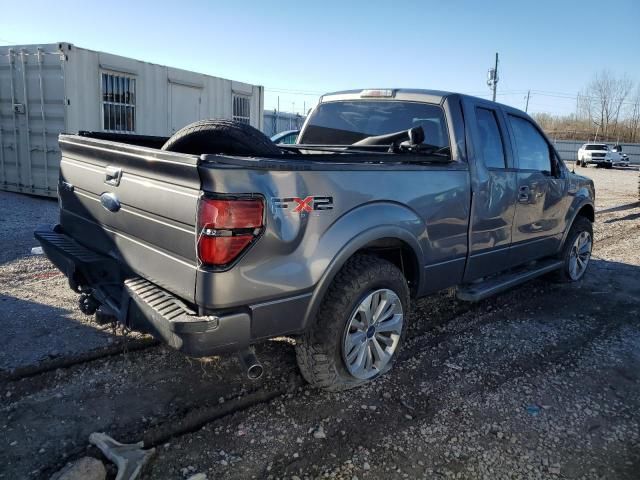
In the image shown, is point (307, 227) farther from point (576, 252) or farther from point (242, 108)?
point (242, 108)

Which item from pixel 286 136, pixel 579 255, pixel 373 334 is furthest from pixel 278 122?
pixel 373 334

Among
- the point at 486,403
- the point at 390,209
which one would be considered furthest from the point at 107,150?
the point at 486,403

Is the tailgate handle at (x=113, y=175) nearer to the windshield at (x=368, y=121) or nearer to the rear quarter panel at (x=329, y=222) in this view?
the rear quarter panel at (x=329, y=222)

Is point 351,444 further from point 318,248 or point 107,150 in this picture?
point 107,150

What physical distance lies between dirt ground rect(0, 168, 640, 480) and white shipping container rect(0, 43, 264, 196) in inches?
255

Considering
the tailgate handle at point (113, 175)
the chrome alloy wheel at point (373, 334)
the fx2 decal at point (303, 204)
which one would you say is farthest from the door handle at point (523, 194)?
the tailgate handle at point (113, 175)

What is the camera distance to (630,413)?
323 cm

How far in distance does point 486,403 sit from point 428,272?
964mm

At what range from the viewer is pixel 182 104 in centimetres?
1199

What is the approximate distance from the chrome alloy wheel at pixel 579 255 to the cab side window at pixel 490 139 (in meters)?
2.17

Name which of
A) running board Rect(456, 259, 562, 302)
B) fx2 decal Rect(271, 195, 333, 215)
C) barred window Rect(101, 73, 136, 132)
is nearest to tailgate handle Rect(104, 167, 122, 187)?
fx2 decal Rect(271, 195, 333, 215)

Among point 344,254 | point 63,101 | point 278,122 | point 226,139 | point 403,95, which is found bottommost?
point 344,254

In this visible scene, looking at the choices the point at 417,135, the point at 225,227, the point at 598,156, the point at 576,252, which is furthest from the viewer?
the point at 598,156

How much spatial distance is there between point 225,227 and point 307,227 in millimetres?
481
